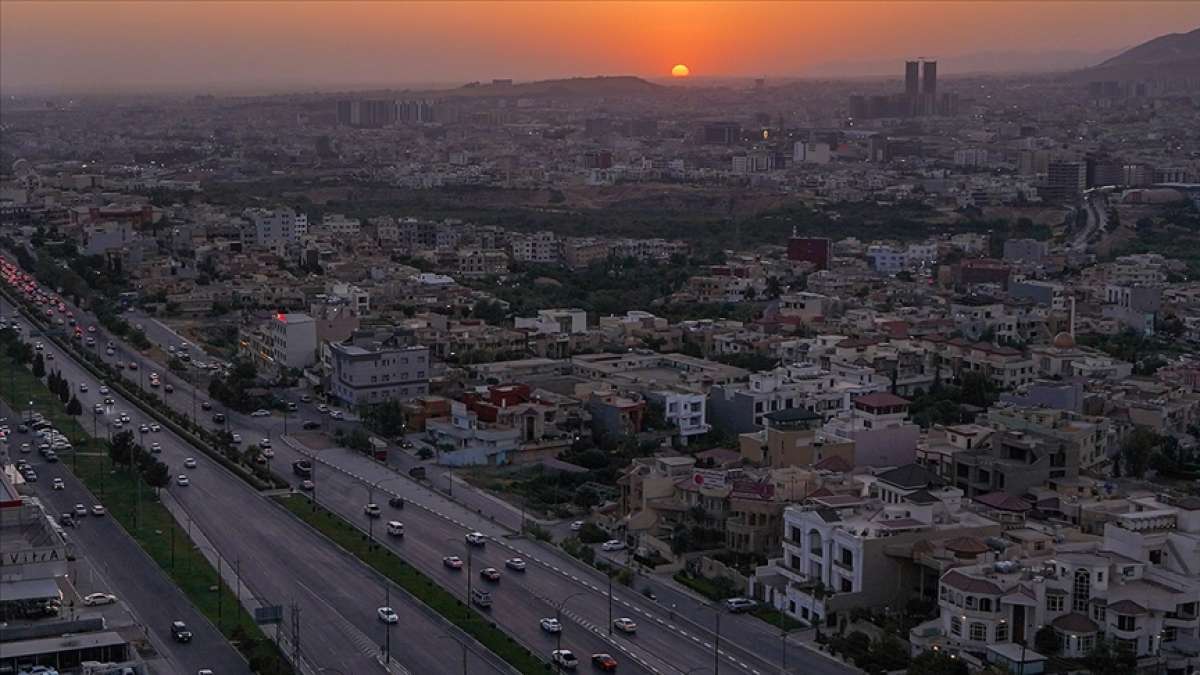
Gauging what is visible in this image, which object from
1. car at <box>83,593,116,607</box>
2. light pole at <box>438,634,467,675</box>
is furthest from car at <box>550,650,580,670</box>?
car at <box>83,593,116,607</box>

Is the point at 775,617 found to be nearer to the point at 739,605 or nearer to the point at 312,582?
the point at 739,605

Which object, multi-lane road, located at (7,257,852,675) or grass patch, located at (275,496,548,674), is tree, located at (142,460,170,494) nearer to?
multi-lane road, located at (7,257,852,675)

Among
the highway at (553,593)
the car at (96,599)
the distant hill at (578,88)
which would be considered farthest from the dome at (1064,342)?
the distant hill at (578,88)

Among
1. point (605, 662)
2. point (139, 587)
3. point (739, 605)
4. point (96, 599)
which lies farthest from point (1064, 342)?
point (96, 599)

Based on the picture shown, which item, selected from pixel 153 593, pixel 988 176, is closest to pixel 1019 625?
pixel 153 593

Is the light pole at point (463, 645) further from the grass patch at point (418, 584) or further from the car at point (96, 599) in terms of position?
the car at point (96, 599)
